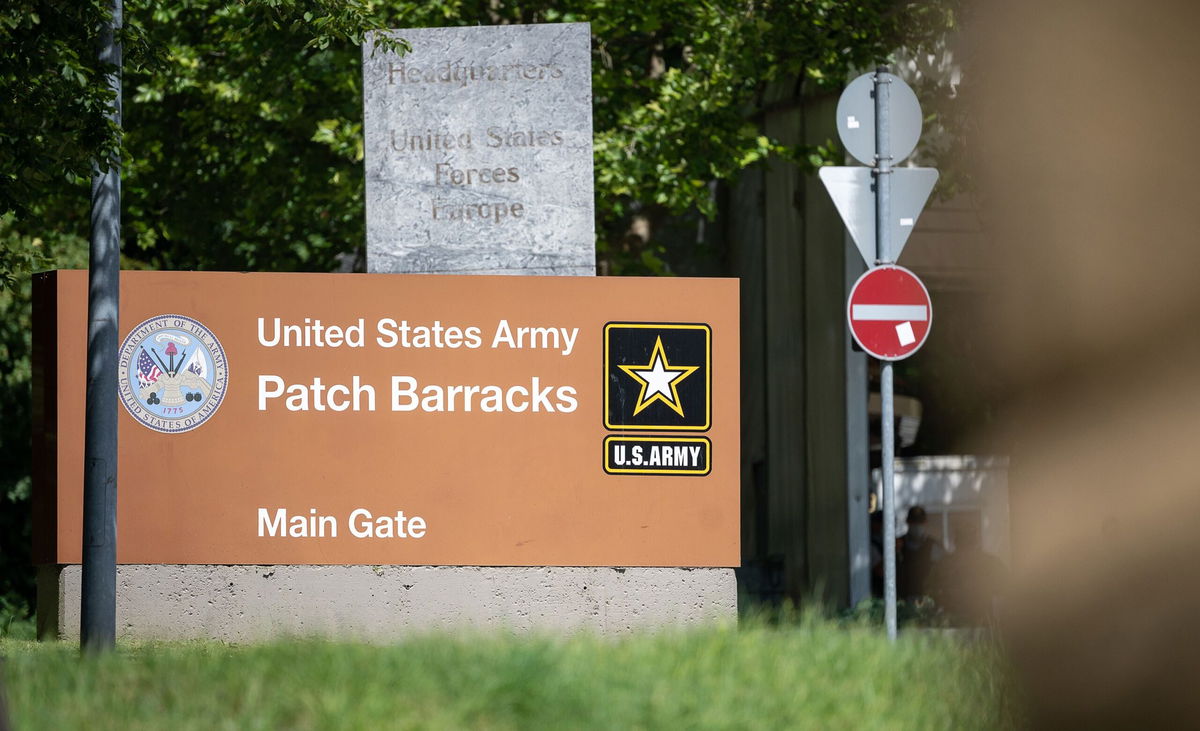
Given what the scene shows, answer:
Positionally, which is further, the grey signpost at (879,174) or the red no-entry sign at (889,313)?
the grey signpost at (879,174)

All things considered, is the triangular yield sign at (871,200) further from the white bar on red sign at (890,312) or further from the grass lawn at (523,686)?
the grass lawn at (523,686)

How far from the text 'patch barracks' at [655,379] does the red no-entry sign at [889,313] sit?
35.2 inches

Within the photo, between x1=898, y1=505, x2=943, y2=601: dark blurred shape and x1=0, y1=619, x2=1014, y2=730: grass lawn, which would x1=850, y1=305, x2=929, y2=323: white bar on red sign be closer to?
x1=0, y1=619, x2=1014, y2=730: grass lawn

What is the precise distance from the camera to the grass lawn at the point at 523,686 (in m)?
4.87

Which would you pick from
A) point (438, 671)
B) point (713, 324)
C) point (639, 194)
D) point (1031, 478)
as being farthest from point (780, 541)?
point (1031, 478)

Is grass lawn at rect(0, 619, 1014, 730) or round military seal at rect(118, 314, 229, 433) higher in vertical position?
round military seal at rect(118, 314, 229, 433)

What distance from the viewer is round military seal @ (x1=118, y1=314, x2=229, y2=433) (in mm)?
8445

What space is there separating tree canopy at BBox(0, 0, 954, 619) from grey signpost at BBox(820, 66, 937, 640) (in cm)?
485

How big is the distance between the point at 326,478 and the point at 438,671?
10.5 ft

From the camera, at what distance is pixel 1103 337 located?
11.0ft

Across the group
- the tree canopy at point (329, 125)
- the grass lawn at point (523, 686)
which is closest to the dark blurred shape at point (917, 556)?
the tree canopy at point (329, 125)

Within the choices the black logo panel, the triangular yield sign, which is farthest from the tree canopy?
the black logo panel

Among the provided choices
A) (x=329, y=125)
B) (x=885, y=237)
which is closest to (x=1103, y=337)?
(x=885, y=237)

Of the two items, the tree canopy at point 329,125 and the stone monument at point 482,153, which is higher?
the tree canopy at point 329,125
